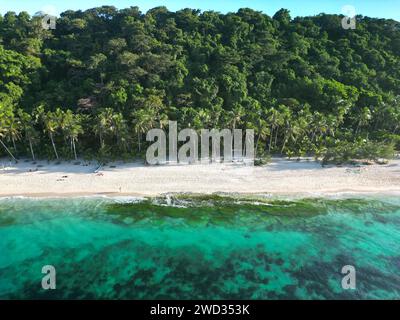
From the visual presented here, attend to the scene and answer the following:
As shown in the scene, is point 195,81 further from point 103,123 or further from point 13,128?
point 13,128

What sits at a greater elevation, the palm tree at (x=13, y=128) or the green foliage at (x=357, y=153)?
the palm tree at (x=13, y=128)

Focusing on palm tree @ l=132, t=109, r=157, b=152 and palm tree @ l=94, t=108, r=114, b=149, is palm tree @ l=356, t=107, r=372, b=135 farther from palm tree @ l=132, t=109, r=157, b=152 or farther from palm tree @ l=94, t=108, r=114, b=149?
palm tree @ l=94, t=108, r=114, b=149

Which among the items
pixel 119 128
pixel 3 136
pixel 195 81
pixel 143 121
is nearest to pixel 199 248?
pixel 143 121

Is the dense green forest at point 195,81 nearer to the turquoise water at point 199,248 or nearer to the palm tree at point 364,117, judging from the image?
the palm tree at point 364,117

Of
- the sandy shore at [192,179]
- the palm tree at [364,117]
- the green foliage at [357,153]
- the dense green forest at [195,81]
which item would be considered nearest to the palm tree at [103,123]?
the dense green forest at [195,81]

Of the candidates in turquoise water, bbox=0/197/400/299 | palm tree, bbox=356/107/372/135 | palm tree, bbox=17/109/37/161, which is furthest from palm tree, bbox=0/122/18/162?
palm tree, bbox=356/107/372/135

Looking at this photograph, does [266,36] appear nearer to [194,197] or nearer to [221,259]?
[194,197]
